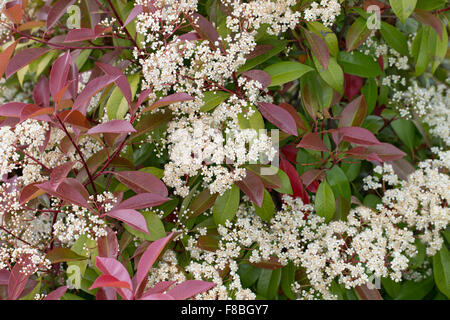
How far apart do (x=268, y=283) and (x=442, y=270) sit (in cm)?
52

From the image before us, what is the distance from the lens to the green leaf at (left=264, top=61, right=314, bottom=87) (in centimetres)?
108

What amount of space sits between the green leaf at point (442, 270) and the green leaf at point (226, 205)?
2.16ft

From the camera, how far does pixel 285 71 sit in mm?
1100

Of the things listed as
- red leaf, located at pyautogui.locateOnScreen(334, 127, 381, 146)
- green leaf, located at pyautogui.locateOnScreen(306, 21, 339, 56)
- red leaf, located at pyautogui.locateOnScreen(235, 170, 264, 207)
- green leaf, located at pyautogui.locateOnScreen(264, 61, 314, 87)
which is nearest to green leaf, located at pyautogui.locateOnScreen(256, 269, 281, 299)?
red leaf, located at pyautogui.locateOnScreen(235, 170, 264, 207)

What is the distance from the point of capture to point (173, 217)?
3.86 feet

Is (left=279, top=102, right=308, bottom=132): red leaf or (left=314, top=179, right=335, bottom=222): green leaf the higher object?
(left=279, top=102, right=308, bottom=132): red leaf

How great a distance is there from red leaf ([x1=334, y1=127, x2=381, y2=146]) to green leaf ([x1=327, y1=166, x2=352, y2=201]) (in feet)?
0.41

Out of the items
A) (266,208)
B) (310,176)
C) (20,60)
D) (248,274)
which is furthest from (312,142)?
(20,60)

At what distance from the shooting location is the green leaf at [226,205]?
3.51 feet

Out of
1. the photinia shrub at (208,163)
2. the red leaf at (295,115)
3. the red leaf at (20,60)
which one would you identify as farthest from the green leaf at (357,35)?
the red leaf at (20,60)

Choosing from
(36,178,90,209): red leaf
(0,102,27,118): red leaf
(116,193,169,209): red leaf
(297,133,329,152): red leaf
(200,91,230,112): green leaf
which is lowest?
(116,193,169,209): red leaf

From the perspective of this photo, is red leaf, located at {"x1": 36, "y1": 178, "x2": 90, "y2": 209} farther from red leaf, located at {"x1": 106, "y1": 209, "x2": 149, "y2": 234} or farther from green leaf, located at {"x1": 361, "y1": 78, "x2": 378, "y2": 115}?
green leaf, located at {"x1": 361, "y1": 78, "x2": 378, "y2": 115}

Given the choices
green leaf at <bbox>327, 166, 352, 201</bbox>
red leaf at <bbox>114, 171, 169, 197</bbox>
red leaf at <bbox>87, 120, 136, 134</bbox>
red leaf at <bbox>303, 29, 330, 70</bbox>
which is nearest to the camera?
red leaf at <bbox>87, 120, 136, 134</bbox>

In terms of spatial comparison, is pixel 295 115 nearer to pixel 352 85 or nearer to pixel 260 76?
pixel 260 76
